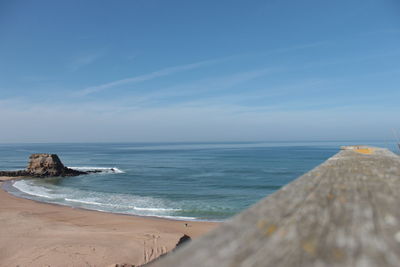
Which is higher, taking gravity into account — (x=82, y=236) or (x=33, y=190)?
(x=82, y=236)

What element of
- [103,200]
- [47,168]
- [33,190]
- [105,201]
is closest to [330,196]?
[105,201]

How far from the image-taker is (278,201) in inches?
63.4

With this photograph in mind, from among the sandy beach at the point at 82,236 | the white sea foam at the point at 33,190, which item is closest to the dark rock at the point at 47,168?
the white sea foam at the point at 33,190

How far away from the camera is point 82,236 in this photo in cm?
1285

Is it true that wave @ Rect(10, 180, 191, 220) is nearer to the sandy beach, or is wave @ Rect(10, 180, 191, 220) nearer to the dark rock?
the sandy beach

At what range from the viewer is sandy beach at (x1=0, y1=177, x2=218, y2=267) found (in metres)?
10.2

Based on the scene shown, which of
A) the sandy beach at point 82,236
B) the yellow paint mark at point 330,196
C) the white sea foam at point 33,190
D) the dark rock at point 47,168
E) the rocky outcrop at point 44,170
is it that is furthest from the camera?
the dark rock at point 47,168

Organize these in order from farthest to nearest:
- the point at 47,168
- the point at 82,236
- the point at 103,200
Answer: the point at 47,168
the point at 103,200
the point at 82,236

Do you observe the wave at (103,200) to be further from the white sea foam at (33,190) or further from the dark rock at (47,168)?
the dark rock at (47,168)

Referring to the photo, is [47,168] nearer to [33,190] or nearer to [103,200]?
[33,190]

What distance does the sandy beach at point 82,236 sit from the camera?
33.6ft

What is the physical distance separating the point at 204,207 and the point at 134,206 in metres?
6.28

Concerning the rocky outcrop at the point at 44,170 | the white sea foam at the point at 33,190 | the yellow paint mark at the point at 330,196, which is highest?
the yellow paint mark at the point at 330,196

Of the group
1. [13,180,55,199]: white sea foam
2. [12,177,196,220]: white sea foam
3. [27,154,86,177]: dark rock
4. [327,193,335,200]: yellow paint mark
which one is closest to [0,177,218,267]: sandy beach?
[12,177,196,220]: white sea foam
